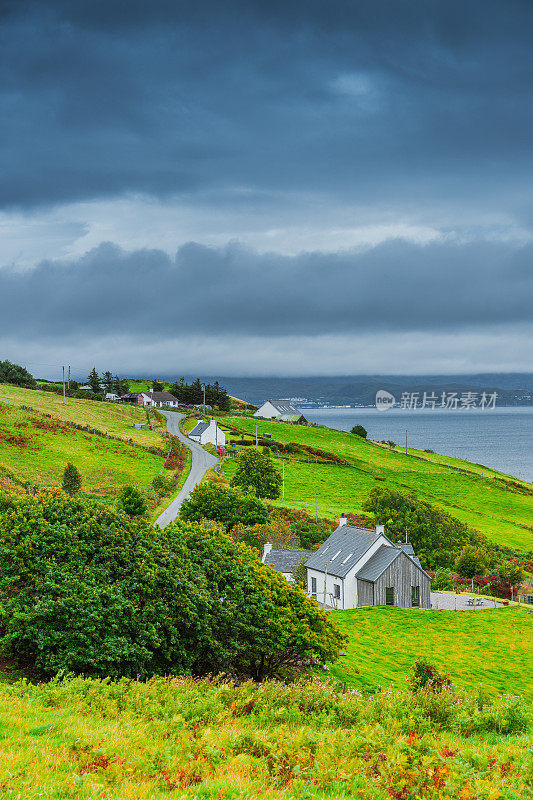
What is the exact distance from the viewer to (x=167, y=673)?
22.9m

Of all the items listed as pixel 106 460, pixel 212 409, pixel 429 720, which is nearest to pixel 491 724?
pixel 429 720

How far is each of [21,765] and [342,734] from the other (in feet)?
24.8

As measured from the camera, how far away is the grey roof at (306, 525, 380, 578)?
52094mm

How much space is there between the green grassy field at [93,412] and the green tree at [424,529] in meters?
53.8

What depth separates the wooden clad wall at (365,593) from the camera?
50312 mm

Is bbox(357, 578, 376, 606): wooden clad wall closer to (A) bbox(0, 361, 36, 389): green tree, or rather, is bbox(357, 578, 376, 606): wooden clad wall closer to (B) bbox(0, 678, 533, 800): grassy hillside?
(B) bbox(0, 678, 533, 800): grassy hillside

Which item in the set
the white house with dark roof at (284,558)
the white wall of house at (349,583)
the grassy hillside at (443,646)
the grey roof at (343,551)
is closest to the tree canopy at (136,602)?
the grassy hillside at (443,646)

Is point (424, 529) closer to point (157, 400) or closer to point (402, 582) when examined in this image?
point (402, 582)

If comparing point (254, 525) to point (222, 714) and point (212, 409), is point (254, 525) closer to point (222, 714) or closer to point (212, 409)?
point (222, 714)

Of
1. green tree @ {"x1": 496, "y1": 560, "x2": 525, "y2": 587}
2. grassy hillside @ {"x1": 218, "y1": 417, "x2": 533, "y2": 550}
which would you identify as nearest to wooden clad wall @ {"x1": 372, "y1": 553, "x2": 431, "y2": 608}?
green tree @ {"x1": 496, "y1": 560, "x2": 525, "y2": 587}

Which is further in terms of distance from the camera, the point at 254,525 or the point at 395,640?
the point at 254,525

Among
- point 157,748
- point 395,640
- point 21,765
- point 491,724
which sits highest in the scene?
point 21,765

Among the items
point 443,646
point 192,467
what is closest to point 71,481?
point 192,467

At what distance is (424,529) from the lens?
69375 millimetres
